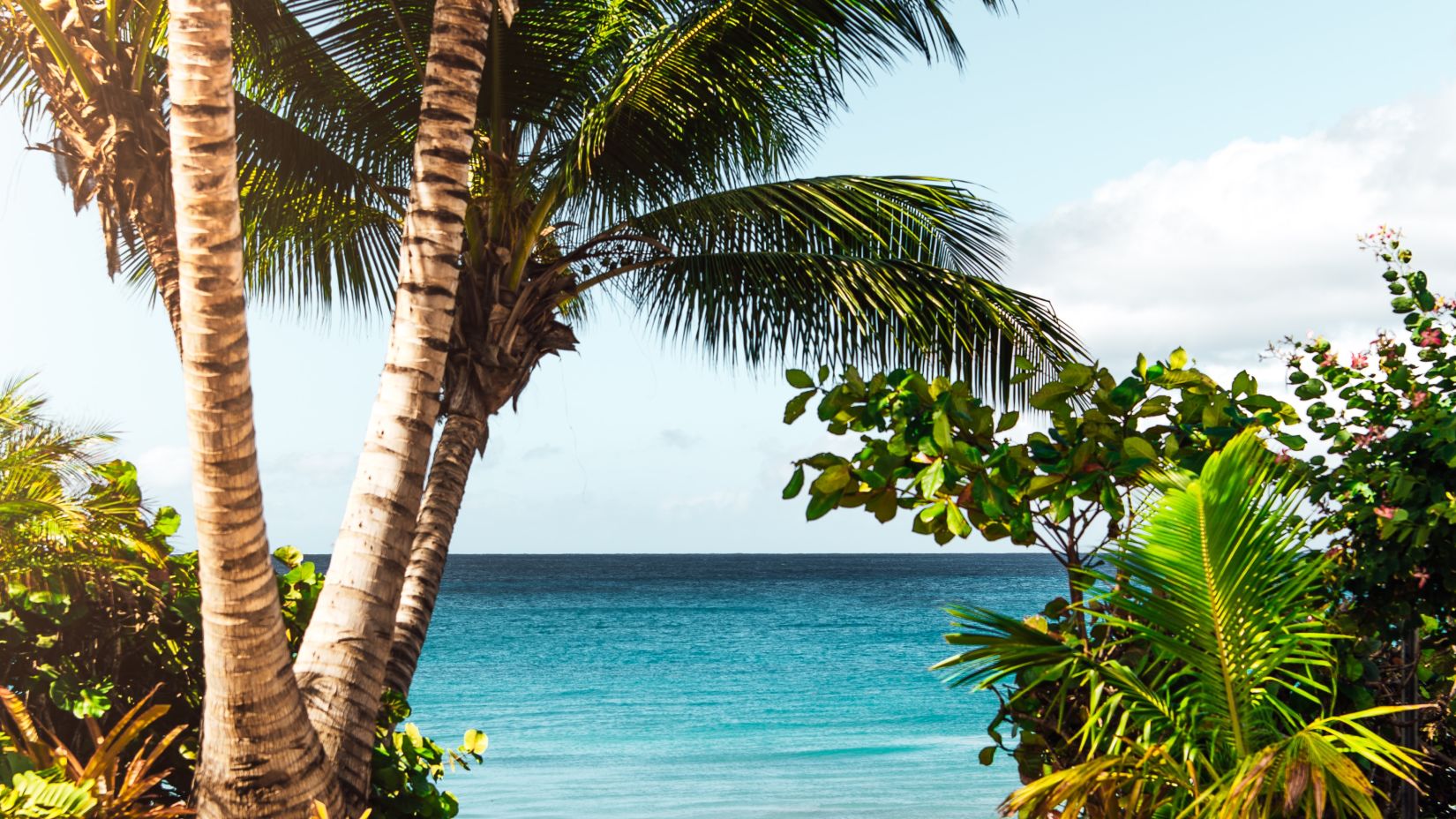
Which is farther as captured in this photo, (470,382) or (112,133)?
(470,382)

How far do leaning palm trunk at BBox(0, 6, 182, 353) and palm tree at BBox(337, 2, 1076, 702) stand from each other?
5.29 feet

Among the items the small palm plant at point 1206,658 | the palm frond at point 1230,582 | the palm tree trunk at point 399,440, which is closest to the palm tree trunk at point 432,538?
the palm tree trunk at point 399,440

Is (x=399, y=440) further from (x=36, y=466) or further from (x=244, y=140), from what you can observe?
(x=244, y=140)

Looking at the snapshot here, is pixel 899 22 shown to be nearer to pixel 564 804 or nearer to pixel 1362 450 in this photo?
pixel 1362 450

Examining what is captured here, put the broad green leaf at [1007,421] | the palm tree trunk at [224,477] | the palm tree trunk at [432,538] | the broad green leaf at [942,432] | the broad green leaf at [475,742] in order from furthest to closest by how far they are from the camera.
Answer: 1. the broad green leaf at [475,742]
2. the palm tree trunk at [432,538]
3. the broad green leaf at [1007,421]
4. the broad green leaf at [942,432]
5. the palm tree trunk at [224,477]

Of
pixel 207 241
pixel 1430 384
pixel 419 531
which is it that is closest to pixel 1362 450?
pixel 1430 384

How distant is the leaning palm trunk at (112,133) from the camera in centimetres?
449

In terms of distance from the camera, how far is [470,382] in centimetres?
593

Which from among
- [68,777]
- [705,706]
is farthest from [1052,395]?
[705,706]

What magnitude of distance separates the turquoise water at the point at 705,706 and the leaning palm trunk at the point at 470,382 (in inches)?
109

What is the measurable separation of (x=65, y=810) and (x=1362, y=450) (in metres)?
4.14

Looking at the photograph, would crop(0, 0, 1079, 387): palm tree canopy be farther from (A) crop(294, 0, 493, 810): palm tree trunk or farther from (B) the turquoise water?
(B) the turquoise water

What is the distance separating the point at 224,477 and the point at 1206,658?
2.82m

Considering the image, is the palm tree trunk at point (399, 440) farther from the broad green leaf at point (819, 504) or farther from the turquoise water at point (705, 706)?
the turquoise water at point (705, 706)
